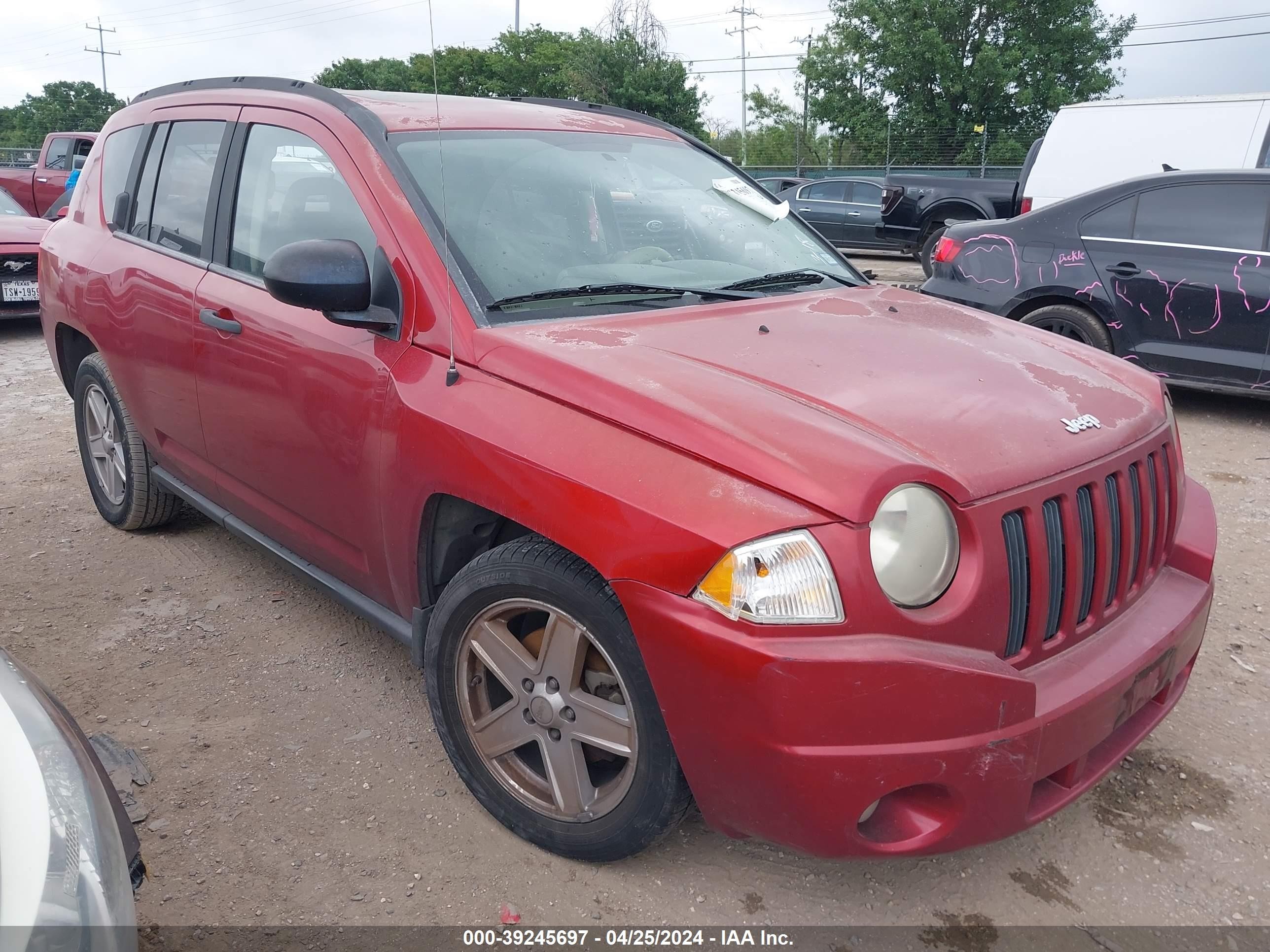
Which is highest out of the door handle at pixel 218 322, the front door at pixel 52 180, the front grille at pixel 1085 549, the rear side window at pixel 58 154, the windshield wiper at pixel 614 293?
the rear side window at pixel 58 154

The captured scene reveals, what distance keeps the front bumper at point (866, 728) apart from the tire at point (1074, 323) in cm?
476

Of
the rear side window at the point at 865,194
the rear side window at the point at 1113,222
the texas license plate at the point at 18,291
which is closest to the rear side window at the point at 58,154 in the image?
the texas license plate at the point at 18,291

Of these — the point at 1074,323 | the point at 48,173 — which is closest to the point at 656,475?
the point at 1074,323

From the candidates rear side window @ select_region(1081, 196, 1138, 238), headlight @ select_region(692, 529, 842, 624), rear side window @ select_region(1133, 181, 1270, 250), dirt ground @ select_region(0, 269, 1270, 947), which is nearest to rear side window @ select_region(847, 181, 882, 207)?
rear side window @ select_region(1081, 196, 1138, 238)

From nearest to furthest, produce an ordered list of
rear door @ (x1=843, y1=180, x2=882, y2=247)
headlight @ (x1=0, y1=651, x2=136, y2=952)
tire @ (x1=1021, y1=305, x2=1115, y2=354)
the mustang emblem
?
headlight @ (x1=0, y1=651, x2=136, y2=952) < the mustang emblem < tire @ (x1=1021, y1=305, x2=1115, y2=354) < rear door @ (x1=843, y1=180, x2=882, y2=247)

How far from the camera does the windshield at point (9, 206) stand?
34.5 feet

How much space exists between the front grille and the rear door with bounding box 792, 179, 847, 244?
14.7 meters

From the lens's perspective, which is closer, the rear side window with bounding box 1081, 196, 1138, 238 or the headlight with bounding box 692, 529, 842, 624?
the headlight with bounding box 692, 529, 842, 624

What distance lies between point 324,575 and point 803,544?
1805 mm

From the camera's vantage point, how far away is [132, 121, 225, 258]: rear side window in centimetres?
341

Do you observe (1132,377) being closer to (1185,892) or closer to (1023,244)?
(1185,892)

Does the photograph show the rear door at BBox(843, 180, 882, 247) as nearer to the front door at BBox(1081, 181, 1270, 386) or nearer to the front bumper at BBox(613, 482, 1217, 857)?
the front door at BBox(1081, 181, 1270, 386)

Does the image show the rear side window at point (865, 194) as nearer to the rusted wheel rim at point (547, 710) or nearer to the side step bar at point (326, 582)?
the side step bar at point (326, 582)

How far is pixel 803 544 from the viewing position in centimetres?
180
